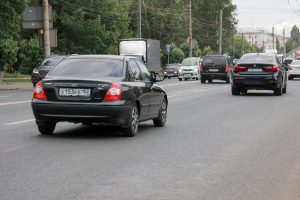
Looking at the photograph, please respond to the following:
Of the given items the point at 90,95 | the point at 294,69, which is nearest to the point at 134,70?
the point at 90,95

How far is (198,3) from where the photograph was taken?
132 metres

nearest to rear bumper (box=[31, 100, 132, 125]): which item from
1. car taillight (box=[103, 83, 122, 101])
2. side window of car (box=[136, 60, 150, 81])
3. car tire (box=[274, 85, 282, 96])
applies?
car taillight (box=[103, 83, 122, 101])

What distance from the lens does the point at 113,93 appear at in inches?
484

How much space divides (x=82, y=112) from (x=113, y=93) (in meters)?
0.59

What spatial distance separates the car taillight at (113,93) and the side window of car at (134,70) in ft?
3.02

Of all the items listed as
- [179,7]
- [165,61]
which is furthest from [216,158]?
[179,7]

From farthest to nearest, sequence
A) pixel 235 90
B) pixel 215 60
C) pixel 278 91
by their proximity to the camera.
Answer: pixel 215 60, pixel 235 90, pixel 278 91

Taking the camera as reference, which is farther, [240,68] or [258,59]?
[258,59]

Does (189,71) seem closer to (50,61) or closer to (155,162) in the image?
(50,61)

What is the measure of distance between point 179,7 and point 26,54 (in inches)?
1925

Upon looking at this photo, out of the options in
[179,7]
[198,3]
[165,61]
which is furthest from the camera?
[198,3]

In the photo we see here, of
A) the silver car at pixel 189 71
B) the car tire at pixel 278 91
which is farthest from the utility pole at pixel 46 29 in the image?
the car tire at pixel 278 91

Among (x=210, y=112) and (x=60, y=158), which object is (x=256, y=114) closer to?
(x=210, y=112)

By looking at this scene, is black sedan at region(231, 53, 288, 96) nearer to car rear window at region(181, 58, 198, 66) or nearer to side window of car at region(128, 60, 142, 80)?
side window of car at region(128, 60, 142, 80)
